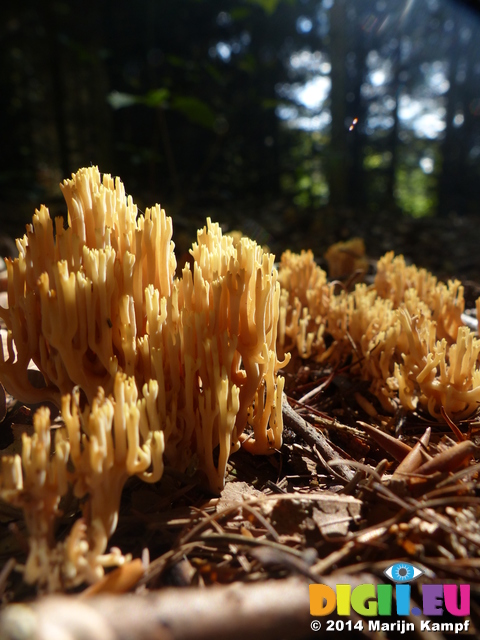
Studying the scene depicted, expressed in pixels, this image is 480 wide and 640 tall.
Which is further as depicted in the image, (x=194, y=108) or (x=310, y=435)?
(x=194, y=108)

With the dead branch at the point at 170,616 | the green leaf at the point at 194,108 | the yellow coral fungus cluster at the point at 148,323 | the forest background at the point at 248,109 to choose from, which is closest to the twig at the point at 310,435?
the yellow coral fungus cluster at the point at 148,323

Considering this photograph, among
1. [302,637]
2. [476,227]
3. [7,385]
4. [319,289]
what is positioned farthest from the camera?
[476,227]

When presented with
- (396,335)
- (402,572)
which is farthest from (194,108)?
(402,572)

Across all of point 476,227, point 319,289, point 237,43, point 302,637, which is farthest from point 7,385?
point 237,43

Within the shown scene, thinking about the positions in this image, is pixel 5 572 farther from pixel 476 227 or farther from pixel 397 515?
pixel 476 227

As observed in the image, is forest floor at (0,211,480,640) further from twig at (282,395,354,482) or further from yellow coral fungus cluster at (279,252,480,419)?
yellow coral fungus cluster at (279,252,480,419)

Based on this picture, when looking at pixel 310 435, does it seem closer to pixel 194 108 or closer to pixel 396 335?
pixel 396 335
